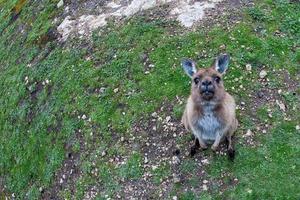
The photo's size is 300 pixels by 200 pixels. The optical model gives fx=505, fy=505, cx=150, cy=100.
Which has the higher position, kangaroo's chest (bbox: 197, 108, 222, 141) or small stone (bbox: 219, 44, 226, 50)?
kangaroo's chest (bbox: 197, 108, 222, 141)

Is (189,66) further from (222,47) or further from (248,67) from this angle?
(222,47)

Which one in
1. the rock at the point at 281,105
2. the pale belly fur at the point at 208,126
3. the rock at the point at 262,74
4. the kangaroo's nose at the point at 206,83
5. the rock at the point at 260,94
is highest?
the kangaroo's nose at the point at 206,83

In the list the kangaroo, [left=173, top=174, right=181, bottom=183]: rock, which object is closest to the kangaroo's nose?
the kangaroo

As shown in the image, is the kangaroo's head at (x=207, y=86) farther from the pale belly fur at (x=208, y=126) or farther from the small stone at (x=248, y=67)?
the small stone at (x=248, y=67)

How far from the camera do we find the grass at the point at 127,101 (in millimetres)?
13469

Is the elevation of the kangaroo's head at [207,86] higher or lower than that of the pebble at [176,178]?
higher

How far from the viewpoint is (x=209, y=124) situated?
12.5m

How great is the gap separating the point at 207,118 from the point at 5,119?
9506 mm

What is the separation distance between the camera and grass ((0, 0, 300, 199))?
13.5 m

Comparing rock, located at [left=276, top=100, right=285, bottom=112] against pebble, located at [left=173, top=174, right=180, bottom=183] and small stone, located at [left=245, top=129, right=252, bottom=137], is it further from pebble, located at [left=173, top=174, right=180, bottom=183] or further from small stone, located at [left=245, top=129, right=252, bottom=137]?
pebble, located at [left=173, top=174, right=180, bottom=183]

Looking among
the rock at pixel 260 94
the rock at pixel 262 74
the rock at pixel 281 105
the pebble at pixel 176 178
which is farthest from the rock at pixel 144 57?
the pebble at pixel 176 178

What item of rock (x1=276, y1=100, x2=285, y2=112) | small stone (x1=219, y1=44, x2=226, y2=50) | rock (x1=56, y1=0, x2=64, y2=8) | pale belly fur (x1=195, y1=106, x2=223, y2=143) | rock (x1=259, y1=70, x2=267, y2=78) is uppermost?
pale belly fur (x1=195, y1=106, x2=223, y2=143)

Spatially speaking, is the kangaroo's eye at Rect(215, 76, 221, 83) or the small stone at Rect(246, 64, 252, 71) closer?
the kangaroo's eye at Rect(215, 76, 221, 83)

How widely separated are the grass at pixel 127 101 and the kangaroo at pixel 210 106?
39.5 inches
